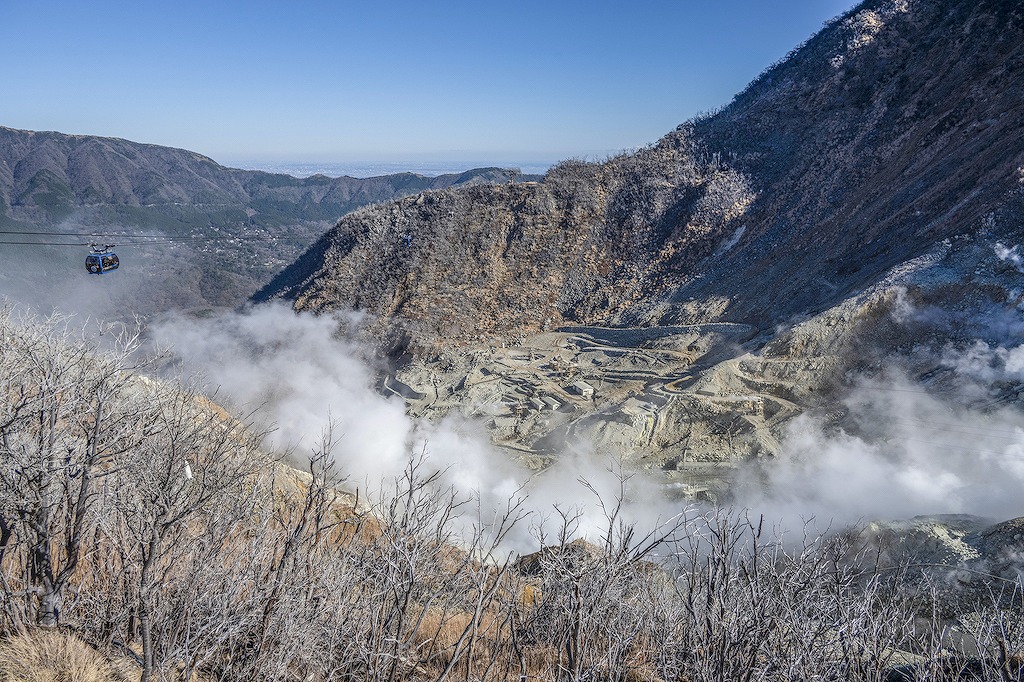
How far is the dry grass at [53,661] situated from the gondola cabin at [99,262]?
13.5 m

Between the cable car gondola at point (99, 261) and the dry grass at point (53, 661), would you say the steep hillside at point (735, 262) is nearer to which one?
the cable car gondola at point (99, 261)

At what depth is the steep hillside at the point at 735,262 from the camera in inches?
510

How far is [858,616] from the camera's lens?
4188 mm

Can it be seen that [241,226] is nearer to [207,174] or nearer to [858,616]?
[207,174]

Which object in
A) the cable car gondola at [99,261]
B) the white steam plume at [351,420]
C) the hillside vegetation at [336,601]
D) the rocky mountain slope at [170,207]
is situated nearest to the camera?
the hillside vegetation at [336,601]

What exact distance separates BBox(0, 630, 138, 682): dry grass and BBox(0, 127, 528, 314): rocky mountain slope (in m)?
40.0

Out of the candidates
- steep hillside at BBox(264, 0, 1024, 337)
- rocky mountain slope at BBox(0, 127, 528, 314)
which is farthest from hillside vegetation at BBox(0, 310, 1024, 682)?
rocky mountain slope at BBox(0, 127, 528, 314)

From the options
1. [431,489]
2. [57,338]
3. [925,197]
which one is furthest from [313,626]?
[925,197]

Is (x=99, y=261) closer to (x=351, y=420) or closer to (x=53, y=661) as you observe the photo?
(x=351, y=420)

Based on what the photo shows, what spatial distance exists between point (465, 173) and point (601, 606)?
9348 cm

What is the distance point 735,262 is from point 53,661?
67.3 ft

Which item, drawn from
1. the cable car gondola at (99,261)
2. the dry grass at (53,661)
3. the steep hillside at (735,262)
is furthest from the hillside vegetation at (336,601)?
the cable car gondola at (99,261)

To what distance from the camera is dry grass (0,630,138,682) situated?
4.23 metres

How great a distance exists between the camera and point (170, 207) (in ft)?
312
